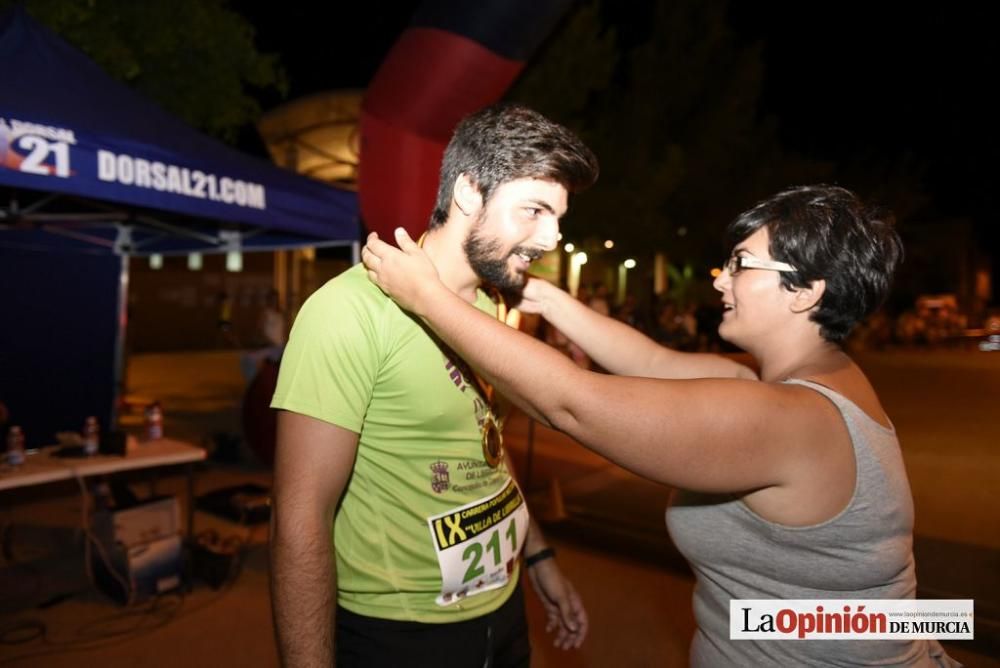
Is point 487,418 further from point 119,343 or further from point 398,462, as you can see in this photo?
point 119,343

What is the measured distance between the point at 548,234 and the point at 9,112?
3.46 m

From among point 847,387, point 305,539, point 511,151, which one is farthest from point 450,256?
point 847,387

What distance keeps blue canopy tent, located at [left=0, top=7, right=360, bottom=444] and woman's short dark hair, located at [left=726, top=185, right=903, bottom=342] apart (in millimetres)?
3889

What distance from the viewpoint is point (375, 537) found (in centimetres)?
164

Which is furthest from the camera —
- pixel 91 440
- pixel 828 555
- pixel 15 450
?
pixel 91 440

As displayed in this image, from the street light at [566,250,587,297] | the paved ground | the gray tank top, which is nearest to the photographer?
the gray tank top

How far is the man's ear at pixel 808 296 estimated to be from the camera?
1.55 meters

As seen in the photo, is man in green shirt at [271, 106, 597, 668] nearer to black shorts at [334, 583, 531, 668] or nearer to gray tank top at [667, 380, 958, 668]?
black shorts at [334, 583, 531, 668]

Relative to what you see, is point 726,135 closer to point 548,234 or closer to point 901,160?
point 901,160

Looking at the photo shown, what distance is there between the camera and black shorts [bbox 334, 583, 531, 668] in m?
1.62

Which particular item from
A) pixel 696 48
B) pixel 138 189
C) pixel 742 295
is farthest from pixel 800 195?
pixel 696 48

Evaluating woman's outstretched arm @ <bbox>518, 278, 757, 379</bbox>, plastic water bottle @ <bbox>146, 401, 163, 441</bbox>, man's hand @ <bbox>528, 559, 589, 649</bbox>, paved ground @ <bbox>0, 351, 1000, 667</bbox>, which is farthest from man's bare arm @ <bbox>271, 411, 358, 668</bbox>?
plastic water bottle @ <bbox>146, 401, 163, 441</bbox>

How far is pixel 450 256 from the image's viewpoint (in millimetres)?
1784

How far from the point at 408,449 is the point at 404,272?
499 mm
